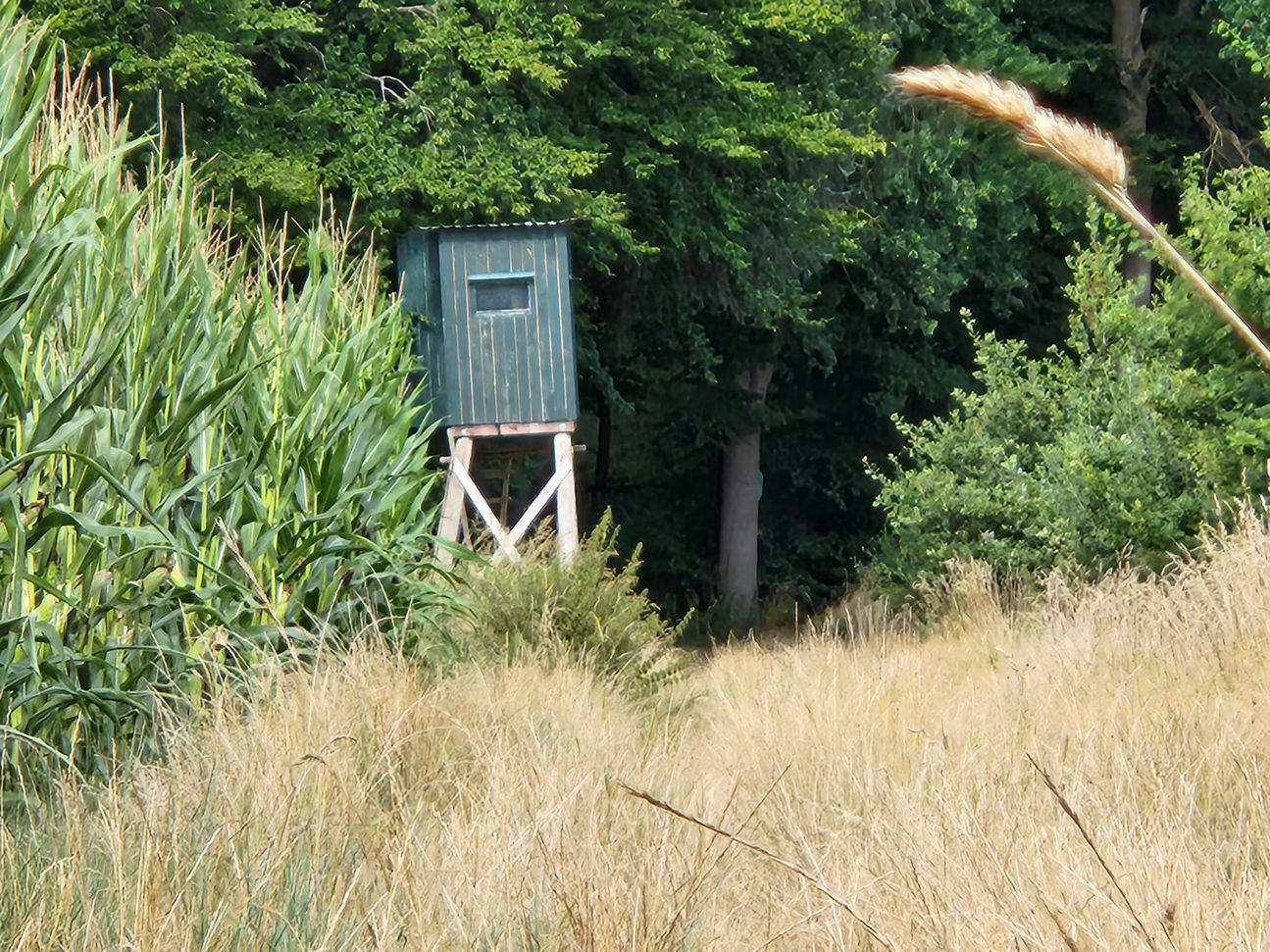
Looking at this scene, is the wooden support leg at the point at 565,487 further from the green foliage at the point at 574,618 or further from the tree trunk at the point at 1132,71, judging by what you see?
the tree trunk at the point at 1132,71

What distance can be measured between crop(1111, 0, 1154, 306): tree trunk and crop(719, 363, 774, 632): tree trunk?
4594 millimetres

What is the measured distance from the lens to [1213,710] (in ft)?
17.5

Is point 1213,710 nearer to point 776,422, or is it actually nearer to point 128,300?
point 128,300

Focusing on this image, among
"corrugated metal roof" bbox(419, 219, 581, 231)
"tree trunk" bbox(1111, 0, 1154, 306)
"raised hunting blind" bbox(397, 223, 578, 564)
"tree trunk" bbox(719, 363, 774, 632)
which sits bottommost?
"tree trunk" bbox(719, 363, 774, 632)

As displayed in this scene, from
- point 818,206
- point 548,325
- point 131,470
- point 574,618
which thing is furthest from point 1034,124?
→ point 818,206

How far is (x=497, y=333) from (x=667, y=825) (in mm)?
10447

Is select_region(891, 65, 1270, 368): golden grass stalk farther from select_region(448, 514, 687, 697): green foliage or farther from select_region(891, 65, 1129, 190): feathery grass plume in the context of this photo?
select_region(448, 514, 687, 697): green foliage

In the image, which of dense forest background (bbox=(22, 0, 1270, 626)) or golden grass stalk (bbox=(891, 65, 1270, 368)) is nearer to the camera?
golden grass stalk (bbox=(891, 65, 1270, 368))

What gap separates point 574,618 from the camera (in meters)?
8.78

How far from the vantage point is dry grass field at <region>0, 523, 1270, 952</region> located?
3344 mm

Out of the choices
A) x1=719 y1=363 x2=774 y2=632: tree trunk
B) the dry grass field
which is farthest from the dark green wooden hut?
the dry grass field

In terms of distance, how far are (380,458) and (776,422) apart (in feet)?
44.9

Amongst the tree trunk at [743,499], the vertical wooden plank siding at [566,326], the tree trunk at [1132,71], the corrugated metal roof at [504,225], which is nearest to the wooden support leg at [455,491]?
the vertical wooden plank siding at [566,326]

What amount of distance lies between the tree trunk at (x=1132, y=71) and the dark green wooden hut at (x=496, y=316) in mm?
9076
